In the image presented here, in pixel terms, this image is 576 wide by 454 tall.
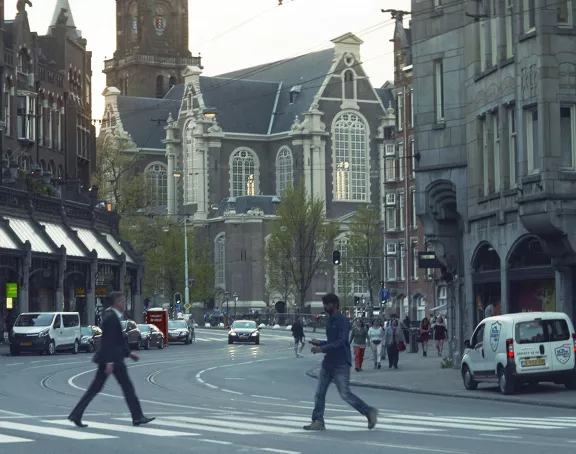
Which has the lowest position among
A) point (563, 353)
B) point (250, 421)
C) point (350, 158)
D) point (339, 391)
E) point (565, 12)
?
point (250, 421)

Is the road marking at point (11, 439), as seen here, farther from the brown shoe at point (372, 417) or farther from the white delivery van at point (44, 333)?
the white delivery van at point (44, 333)

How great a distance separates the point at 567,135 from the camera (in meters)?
32.3

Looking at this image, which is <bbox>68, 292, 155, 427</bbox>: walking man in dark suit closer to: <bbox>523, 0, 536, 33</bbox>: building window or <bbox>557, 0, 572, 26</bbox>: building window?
<bbox>557, 0, 572, 26</bbox>: building window

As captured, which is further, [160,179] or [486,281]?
[160,179]

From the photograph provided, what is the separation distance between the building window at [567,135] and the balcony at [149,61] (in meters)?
127

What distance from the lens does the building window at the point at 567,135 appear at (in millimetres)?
31984

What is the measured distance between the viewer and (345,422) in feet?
63.4

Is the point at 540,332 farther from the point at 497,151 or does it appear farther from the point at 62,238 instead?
the point at 62,238

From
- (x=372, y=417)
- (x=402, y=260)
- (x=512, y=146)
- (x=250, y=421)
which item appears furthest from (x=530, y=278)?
(x=402, y=260)

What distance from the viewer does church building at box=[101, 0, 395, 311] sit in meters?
127

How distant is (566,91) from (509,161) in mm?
3540

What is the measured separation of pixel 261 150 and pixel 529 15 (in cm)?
10382

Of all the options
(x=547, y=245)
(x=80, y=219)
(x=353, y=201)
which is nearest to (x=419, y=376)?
(x=547, y=245)

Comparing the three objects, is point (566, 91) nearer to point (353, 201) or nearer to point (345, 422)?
point (345, 422)
